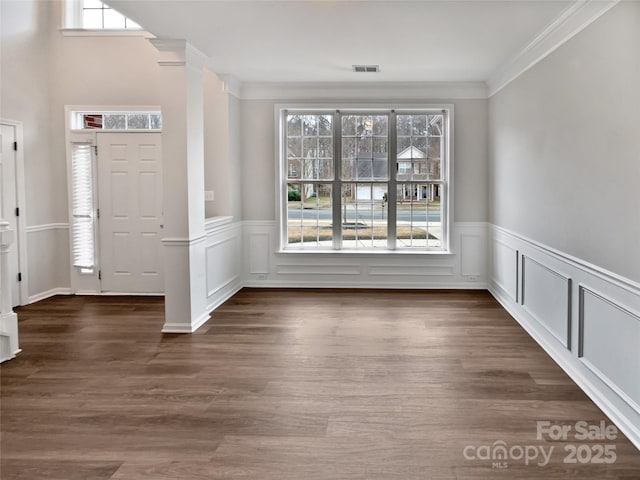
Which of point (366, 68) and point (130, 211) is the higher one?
point (366, 68)

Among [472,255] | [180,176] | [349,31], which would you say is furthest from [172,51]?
[472,255]

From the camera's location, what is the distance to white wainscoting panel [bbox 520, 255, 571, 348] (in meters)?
3.97

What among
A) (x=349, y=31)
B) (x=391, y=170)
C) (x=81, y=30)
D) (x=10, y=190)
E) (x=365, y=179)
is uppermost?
(x=81, y=30)

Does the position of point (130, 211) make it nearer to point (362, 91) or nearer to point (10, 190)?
point (10, 190)

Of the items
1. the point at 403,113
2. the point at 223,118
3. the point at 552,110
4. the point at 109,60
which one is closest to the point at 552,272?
the point at 552,110

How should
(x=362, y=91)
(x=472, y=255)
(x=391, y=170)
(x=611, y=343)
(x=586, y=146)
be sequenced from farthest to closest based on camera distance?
(x=391, y=170), (x=472, y=255), (x=362, y=91), (x=586, y=146), (x=611, y=343)

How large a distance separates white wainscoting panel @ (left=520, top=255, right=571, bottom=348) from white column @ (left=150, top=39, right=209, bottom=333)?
3.11 meters

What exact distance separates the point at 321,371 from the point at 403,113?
4264 mm

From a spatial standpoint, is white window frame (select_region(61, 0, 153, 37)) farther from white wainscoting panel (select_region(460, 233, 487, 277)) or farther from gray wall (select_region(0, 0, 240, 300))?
white wainscoting panel (select_region(460, 233, 487, 277))

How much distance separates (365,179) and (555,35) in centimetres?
338

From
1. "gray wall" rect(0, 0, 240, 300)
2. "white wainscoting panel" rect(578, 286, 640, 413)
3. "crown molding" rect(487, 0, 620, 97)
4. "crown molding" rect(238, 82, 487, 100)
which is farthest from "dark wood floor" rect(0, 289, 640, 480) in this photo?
"crown molding" rect(238, 82, 487, 100)

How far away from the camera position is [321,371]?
400 centimetres

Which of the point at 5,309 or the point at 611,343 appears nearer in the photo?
the point at 611,343

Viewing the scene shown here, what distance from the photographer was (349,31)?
179 inches
